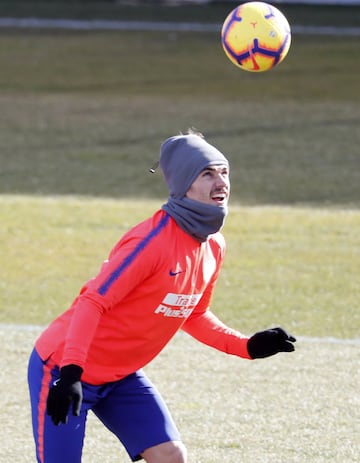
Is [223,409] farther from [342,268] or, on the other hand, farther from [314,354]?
[342,268]

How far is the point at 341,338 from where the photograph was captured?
798 cm

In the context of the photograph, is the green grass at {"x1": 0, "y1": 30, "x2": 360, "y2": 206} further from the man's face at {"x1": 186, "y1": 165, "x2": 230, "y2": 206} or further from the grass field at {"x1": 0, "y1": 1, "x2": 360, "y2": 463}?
the man's face at {"x1": 186, "y1": 165, "x2": 230, "y2": 206}

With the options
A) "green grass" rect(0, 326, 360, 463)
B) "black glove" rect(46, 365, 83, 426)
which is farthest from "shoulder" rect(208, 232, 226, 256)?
"green grass" rect(0, 326, 360, 463)

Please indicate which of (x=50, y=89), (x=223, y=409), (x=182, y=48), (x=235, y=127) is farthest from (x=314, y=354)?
(x=182, y=48)

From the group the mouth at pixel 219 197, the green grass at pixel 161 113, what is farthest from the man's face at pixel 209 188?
the green grass at pixel 161 113

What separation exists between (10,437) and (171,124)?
11.8m

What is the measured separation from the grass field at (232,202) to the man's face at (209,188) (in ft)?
5.29

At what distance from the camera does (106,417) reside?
14.7ft

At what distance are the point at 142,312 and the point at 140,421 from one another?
1.41ft

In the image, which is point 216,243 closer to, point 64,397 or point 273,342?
point 273,342

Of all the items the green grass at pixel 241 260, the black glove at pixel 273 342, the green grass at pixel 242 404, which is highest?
the black glove at pixel 273 342

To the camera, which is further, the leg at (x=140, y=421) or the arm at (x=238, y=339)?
the arm at (x=238, y=339)

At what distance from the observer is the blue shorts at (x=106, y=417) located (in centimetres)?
430

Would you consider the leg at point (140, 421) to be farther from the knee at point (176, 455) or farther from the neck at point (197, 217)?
the neck at point (197, 217)
